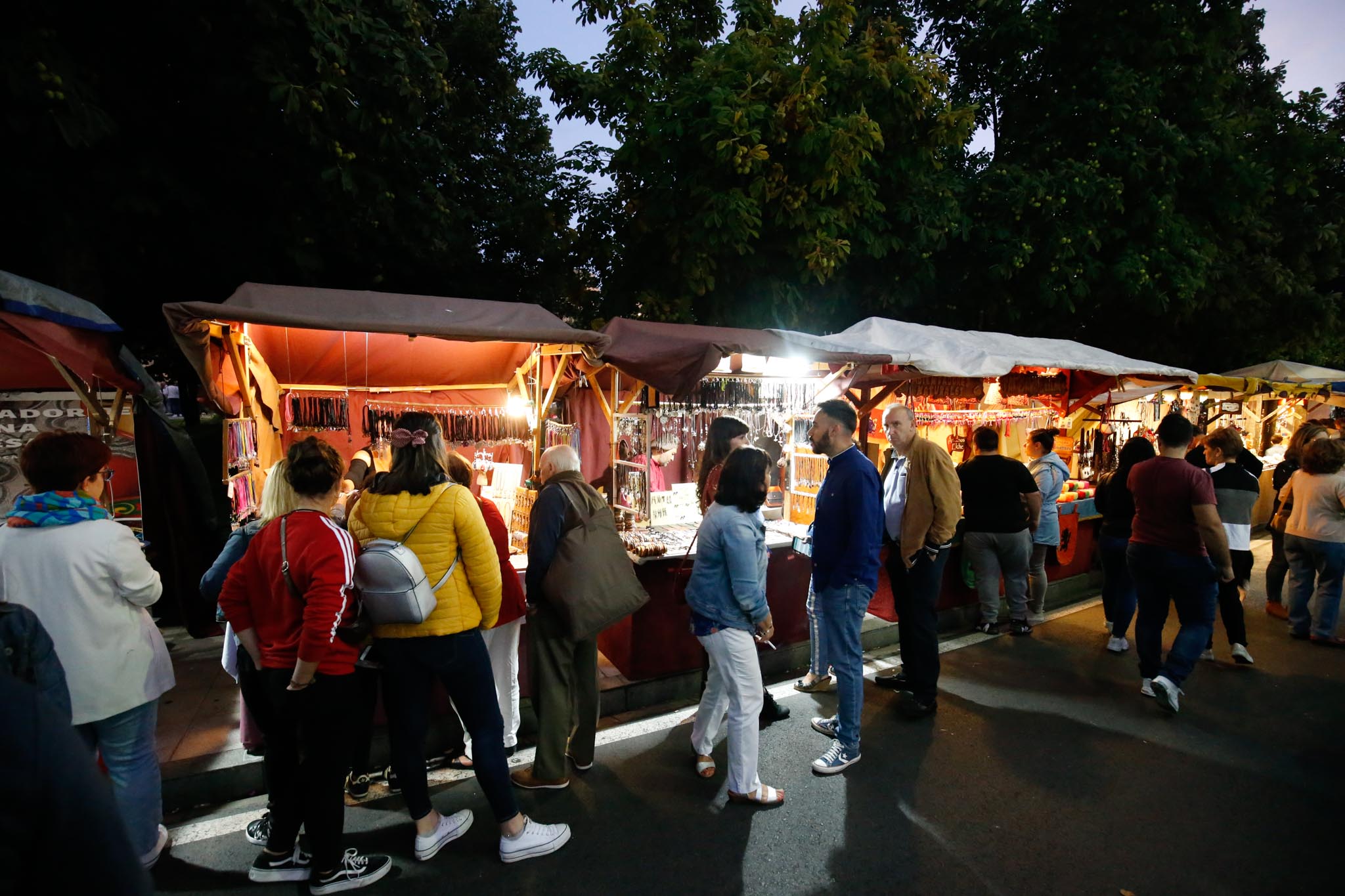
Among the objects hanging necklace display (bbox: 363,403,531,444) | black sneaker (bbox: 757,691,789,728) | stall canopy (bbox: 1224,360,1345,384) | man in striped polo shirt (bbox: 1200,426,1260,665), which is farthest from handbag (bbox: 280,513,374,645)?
stall canopy (bbox: 1224,360,1345,384)

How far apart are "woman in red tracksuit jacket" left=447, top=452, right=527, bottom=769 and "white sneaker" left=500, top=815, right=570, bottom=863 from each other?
2.29ft

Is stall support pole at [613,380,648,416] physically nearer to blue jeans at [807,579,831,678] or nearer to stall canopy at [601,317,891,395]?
stall canopy at [601,317,891,395]

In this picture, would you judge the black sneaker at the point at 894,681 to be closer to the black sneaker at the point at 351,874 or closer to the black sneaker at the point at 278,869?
the black sneaker at the point at 351,874

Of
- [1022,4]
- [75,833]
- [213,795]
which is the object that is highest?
[1022,4]

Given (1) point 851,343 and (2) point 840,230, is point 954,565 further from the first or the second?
(2) point 840,230

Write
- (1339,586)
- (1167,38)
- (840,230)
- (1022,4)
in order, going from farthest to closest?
(1022,4) < (1167,38) < (840,230) < (1339,586)

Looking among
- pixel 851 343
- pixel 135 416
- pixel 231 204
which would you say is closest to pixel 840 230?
pixel 851 343

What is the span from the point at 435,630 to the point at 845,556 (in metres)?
2.25

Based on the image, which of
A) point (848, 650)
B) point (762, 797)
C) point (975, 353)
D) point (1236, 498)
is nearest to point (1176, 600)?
point (1236, 498)

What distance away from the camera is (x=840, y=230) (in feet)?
30.1

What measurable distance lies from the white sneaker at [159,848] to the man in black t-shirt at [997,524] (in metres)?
5.86

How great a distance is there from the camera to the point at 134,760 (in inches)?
112

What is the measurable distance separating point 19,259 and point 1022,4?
15.1 metres

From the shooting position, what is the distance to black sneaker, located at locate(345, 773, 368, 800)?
3590mm
